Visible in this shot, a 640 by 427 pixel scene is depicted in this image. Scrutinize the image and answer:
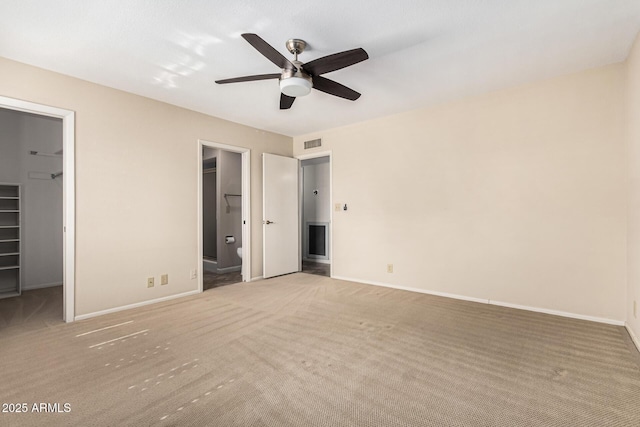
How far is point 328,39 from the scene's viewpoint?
7.80ft

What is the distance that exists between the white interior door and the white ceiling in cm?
169

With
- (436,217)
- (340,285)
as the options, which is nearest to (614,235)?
(436,217)

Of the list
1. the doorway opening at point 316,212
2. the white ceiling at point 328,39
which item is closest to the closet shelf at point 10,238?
the white ceiling at point 328,39

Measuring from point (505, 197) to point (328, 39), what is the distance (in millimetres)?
2524

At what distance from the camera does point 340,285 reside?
14.5ft

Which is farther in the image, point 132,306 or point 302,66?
point 132,306

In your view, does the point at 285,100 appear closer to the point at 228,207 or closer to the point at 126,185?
the point at 126,185

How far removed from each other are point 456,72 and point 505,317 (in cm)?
247

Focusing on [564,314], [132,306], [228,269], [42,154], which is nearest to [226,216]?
[228,269]

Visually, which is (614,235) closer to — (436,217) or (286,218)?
(436,217)

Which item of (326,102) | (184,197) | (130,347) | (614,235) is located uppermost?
(326,102)

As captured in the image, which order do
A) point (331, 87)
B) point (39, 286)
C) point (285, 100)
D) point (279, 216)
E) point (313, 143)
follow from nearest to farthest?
point (331, 87), point (285, 100), point (39, 286), point (279, 216), point (313, 143)

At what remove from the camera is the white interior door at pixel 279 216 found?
15.9 feet

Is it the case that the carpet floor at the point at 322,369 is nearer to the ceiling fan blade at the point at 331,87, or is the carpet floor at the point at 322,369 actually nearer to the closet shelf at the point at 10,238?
the closet shelf at the point at 10,238
